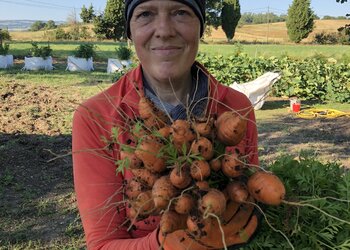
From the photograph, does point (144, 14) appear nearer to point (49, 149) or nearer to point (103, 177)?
point (103, 177)

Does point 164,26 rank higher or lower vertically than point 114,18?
lower

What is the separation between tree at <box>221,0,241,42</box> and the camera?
66312 millimetres

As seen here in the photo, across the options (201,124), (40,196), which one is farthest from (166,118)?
(40,196)

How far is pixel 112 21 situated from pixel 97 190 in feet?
121

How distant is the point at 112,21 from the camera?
37.0 meters

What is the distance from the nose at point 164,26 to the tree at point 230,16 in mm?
65777

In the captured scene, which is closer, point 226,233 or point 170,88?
point 226,233

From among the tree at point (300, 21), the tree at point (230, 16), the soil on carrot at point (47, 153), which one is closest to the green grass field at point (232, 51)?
the soil on carrot at point (47, 153)

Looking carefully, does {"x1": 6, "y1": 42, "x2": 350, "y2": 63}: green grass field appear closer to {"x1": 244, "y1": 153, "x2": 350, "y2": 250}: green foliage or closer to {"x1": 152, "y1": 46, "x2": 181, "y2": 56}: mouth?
{"x1": 152, "y1": 46, "x2": 181, "y2": 56}: mouth

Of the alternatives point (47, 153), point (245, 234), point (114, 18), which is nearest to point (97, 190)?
point (245, 234)

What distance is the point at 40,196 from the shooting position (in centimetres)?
542

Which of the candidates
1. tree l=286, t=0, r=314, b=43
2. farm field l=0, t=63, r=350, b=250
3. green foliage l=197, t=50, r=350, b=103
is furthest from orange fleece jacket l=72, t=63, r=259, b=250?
tree l=286, t=0, r=314, b=43

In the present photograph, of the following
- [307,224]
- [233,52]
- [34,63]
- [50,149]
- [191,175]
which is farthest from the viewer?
[34,63]

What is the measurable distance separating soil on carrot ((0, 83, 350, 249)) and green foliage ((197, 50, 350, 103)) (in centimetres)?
270
